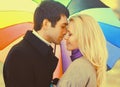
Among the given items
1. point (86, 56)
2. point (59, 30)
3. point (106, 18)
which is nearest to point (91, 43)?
point (86, 56)

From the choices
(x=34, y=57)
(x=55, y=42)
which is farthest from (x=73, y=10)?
(x=34, y=57)

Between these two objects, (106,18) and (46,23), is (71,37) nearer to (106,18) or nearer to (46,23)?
(46,23)

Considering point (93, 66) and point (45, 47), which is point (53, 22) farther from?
point (93, 66)

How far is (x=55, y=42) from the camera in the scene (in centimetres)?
121

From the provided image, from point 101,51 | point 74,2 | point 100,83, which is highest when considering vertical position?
point 74,2

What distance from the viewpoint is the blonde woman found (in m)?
1.07

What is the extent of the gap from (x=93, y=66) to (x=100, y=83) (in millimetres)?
75

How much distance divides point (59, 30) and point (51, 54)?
0.10 metres

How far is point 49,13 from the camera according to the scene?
114 cm

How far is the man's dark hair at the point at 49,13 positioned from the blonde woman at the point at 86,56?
0.05 metres

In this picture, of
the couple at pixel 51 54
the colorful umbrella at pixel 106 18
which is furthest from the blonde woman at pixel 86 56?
the colorful umbrella at pixel 106 18

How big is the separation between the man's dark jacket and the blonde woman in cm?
9

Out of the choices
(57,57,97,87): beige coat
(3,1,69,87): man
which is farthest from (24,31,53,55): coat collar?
(57,57,97,87): beige coat

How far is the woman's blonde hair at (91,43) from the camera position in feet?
3.60
